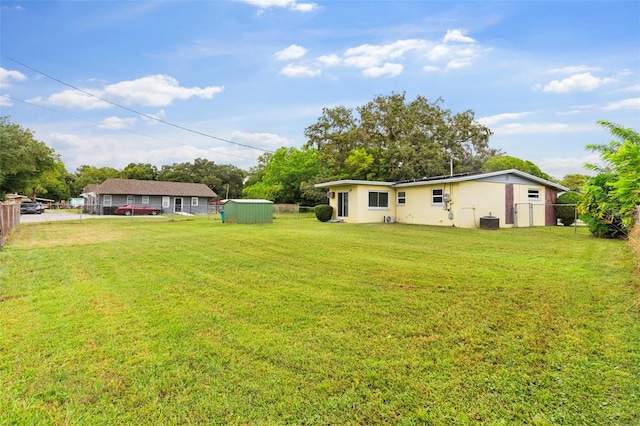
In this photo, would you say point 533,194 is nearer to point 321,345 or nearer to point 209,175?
point 321,345

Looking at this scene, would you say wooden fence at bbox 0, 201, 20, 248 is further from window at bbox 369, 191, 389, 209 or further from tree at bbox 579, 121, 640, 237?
window at bbox 369, 191, 389, 209

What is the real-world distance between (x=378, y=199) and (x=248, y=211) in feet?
23.6

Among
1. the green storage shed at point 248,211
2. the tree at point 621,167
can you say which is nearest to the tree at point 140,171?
the green storage shed at point 248,211

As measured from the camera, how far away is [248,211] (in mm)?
17609

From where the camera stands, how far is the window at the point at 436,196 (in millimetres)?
15406

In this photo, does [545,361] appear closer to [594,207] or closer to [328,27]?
[594,207]

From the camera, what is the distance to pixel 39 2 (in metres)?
10.1

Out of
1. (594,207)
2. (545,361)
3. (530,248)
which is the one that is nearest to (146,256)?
(545,361)

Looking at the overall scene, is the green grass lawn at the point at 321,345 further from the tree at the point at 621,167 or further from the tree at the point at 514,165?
the tree at the point at 514,165

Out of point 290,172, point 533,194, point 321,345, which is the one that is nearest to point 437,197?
point 533,194

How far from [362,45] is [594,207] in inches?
419

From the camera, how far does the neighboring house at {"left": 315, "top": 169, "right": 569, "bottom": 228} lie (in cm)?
1452

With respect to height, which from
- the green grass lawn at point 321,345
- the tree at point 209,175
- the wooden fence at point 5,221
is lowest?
the green grass lawn at point 321,345

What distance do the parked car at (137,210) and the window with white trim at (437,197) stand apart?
26.9 m
